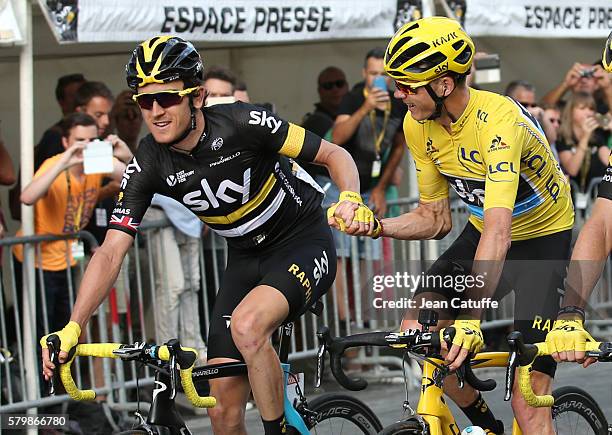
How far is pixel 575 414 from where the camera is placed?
253 inches

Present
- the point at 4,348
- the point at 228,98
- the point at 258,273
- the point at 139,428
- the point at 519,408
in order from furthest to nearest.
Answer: the point at 228,98
the point at 4,348
the point at 258,273
the point at 519,408
the point at 139,428

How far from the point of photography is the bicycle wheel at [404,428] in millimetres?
5316

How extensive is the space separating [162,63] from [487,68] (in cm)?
591

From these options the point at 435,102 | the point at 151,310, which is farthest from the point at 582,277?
the point at 151,310

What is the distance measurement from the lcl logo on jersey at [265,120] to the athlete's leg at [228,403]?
107 centimetres

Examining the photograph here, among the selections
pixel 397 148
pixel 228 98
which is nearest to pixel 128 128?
pixel 228 98

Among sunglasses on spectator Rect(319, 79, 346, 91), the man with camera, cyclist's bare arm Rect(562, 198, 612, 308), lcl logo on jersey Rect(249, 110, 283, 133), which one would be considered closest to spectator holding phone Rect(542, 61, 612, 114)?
sunglasses on spectator Rect(319, 79, 346, 91)

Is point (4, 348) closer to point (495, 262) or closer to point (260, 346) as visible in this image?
point (260, 346)

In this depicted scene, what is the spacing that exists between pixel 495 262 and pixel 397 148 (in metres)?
5.16

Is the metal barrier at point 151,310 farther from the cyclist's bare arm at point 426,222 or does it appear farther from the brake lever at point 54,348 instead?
the brake lever at point 54,348

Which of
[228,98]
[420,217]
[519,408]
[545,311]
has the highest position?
[228,98]

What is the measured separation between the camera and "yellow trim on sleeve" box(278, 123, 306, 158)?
609 centimetres

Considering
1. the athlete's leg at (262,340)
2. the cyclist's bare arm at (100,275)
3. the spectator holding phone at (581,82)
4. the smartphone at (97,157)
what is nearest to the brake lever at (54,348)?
the cyclist's bare arm at (100,275)

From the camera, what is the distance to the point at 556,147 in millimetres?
11875
